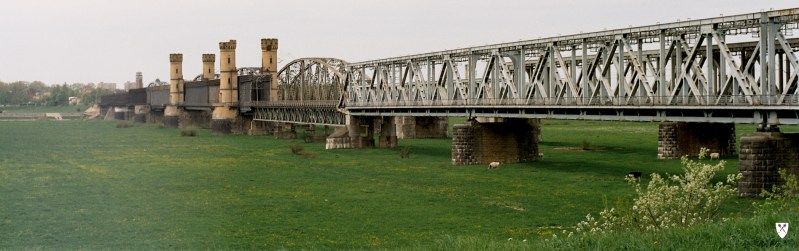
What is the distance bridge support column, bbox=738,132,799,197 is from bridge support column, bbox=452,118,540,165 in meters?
24.1

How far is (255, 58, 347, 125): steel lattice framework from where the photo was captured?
330ft

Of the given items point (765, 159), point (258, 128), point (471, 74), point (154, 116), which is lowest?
point (765, 159)

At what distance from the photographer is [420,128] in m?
112

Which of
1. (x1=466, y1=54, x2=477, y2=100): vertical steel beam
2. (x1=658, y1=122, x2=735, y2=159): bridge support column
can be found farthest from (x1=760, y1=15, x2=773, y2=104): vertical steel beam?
(x1=466, y1=54, x2=477, y2=100): vertical steel beam

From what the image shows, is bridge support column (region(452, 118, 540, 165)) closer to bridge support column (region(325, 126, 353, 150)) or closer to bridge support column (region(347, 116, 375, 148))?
bridge support column (region(325, 126, 353, 150))

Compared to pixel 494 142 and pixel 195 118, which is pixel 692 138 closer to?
pixel 494 142

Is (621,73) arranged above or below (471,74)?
below

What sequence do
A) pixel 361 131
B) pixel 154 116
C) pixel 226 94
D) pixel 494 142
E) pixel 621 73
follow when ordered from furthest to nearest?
pixel 154 116
pixel 226 94
pixel 361 131
pixel 494 142
pixel 621 73

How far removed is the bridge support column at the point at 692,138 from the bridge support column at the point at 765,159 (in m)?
26.6

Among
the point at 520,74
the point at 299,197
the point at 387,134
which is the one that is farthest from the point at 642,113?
the point at 387,134

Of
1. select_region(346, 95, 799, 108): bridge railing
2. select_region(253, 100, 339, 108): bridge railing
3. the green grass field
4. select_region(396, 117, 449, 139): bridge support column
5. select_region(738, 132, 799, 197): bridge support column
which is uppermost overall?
select_region(253, 100, 339, 108): bridge railing

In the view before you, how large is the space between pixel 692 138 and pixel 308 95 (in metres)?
50.2

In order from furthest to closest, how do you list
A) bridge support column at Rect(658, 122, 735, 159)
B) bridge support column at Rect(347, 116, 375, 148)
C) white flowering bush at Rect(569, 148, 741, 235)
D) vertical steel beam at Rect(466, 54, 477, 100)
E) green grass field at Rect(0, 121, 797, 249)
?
bridge support column at Rect(347, 116, 375, 148) < vertical steel beam at Rect(466, 54, 477, 100) < bridge support column at Rect(658, 122, 735, 159) < green grass field at Rect(0, 121, 797, 249) < white flowering bush at Rect(569, 148, 741, 235)

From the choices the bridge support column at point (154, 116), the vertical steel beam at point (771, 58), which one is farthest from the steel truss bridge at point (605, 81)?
the bridge support column at point (154, 116)
